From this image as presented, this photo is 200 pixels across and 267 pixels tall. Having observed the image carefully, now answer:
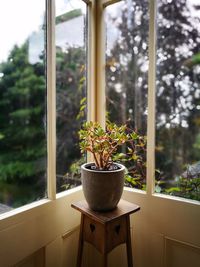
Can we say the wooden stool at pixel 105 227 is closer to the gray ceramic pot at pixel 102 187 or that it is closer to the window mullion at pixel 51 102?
the gray ceramic pot at pixel 102 187

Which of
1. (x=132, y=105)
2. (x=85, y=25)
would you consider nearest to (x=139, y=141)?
(x=132, y=105)

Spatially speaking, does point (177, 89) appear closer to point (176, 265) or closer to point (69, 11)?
point (69, 11)

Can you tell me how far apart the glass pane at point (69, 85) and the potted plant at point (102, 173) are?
240 millimetres

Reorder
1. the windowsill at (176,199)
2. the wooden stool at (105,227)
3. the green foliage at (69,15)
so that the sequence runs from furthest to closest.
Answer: the green foliage at (69,15)
the windowsill at (176,199)
the wooden stool at (105,227)

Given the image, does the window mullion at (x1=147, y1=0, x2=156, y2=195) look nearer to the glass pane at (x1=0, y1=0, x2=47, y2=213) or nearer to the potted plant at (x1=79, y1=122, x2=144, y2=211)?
the potted plant at (x1=79, y1=122, x2=144, y2=211)

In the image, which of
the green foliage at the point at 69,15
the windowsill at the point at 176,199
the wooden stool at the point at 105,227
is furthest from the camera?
the green foliage at the point at 69,15

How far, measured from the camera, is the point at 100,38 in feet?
4.58

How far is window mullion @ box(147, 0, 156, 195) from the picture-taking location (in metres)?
1.17

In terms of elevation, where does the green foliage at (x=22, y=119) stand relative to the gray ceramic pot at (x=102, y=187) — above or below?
above

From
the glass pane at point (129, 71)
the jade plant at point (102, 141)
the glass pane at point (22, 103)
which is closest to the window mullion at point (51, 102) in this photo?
the glass pane at point (22, 103)

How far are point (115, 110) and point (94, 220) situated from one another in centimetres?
67

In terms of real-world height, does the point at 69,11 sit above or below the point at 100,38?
above

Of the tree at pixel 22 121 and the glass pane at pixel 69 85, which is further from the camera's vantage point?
the glass pane at pixel 69 85

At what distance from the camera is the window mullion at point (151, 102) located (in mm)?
1171
